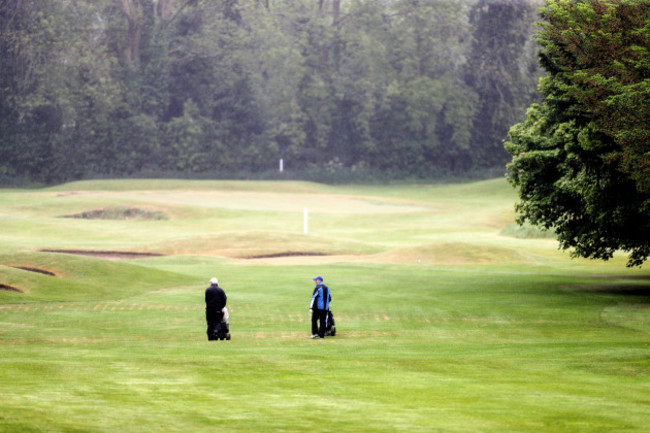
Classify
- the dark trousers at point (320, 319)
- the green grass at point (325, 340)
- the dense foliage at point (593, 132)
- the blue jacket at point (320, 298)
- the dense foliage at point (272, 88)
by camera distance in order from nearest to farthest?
the green grass at point (325, 340) → the blue jacket at point (320, 298) → the dark trousers at point (320, 319) → the dense foliage at point (593, 132) → the dense foliage at point (272, 88)

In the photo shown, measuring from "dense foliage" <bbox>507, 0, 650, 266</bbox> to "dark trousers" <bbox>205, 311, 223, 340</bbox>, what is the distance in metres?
12.9

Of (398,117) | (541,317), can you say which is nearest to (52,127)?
(398,117)

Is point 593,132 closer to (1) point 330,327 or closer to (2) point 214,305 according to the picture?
(1) point 330,327

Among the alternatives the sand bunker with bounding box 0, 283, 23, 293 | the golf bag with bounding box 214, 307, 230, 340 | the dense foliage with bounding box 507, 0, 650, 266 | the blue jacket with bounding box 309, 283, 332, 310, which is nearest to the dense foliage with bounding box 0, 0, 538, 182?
the sand bunker with bounding box 0, 283, 23, 293

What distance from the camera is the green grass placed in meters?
12.1

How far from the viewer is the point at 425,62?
4670 inches

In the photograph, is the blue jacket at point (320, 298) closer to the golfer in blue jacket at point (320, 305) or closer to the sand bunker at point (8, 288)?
the golfer in blue jacket at point (320, 305)

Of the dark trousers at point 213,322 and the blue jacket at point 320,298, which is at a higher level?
the blue jacket at point 320,298

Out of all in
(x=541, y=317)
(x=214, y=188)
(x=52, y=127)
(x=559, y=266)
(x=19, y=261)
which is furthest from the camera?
(x=52, y=127)

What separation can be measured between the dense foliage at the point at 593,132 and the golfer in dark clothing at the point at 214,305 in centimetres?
1271

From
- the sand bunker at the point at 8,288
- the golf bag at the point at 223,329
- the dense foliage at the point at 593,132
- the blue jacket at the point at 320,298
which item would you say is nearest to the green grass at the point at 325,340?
the sand bunker at the point at 8,288

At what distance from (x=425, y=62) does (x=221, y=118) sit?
27.3 metres

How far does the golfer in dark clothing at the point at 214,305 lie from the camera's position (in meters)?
22.5

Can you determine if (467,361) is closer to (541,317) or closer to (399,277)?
(541,317)
